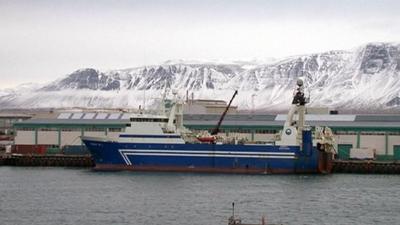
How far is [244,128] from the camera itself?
90625 mm

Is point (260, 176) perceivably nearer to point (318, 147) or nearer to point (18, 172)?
point (318, 147)

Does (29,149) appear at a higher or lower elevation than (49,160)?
higher

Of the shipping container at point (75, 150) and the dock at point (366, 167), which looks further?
the shipping container at point (75, 150)

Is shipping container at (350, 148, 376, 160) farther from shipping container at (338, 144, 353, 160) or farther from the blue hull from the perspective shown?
the blue hull

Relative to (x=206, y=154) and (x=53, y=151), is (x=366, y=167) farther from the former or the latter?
(x=53, y=151)

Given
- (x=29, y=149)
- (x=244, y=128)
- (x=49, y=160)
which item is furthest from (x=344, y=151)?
(x=29, y=149)

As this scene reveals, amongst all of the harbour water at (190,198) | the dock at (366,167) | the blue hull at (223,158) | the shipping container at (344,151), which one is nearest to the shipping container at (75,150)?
the blue hull at (223,158)

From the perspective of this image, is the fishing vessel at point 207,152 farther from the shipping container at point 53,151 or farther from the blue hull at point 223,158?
the shipping container at point 53,151

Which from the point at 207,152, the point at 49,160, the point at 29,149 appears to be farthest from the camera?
the point at 29,149

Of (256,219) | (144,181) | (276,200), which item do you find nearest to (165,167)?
(144,181)

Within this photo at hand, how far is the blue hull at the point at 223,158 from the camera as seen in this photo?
252 feet

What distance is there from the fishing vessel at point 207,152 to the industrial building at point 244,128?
25.2ft

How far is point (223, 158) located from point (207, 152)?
123 centimetres

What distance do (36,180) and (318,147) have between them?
21.0 meters
